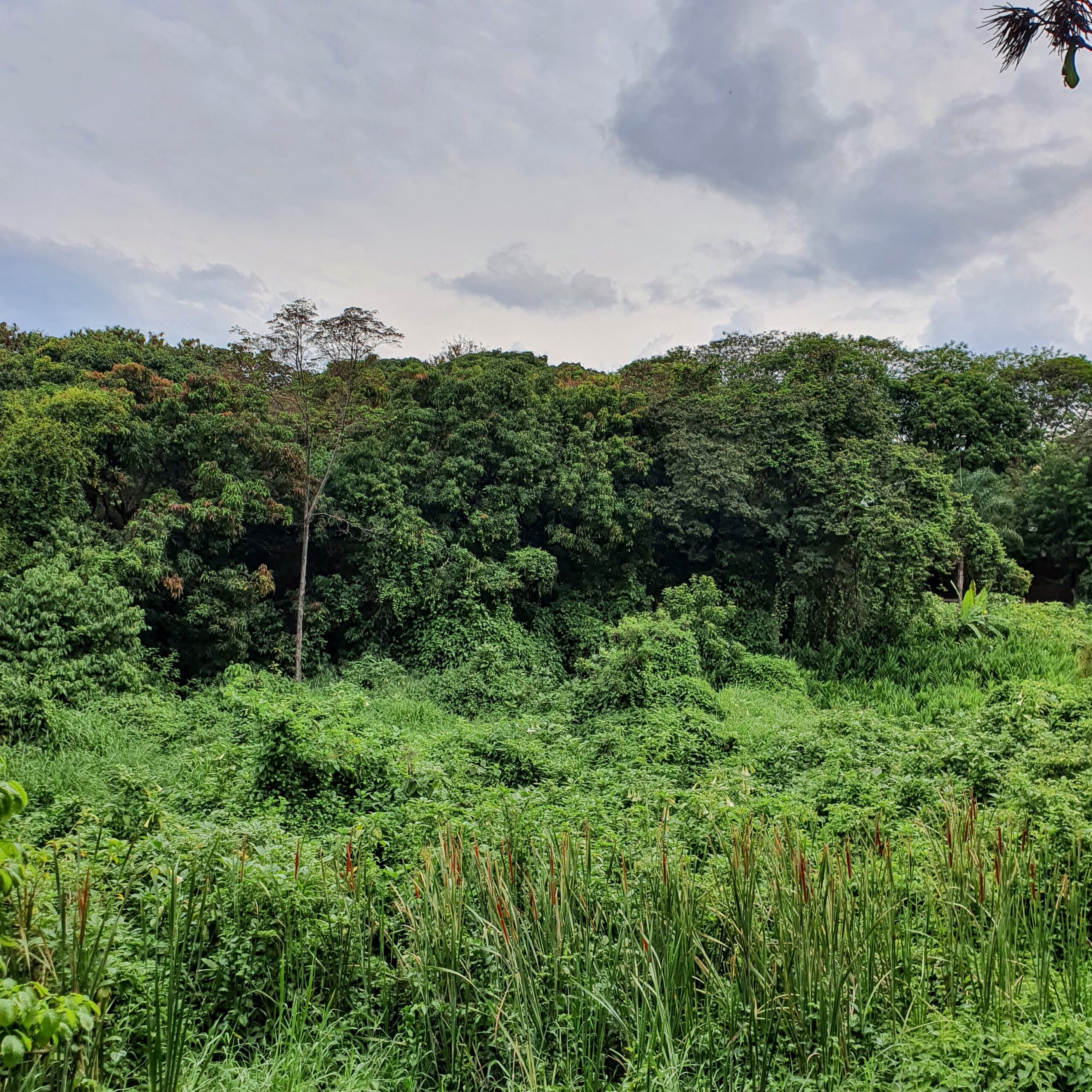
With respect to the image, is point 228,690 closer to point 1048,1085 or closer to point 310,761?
point 310,761

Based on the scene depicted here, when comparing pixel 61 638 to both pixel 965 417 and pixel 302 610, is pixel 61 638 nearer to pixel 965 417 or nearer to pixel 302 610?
pixel 302 610

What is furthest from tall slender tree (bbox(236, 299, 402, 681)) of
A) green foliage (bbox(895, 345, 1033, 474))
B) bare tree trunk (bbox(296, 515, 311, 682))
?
green foliage (bbox(895, 345, 1033, 474))

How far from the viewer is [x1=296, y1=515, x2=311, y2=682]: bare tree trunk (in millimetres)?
10227

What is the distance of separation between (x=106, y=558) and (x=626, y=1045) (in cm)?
A: 863

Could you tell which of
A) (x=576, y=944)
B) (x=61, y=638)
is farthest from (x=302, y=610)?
(x=576, y=944)

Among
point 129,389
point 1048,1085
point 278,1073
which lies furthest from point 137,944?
point 129,389

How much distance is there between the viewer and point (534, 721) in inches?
270

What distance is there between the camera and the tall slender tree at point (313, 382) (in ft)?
34.3

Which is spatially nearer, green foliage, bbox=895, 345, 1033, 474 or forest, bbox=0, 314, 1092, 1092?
forest, bbox=0, 314, 1092, 1092

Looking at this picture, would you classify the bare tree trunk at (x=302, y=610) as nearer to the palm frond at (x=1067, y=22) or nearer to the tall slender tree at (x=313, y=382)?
the tall slender tree at (x=313, y=382)

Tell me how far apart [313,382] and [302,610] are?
3.78 metres

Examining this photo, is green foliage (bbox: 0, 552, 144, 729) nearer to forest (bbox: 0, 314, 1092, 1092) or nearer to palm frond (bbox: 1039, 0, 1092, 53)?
forest (bbox: 0, 314, 1092, 1092)

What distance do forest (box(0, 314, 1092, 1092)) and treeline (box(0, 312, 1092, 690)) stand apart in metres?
0.07

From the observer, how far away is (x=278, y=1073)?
219cm
